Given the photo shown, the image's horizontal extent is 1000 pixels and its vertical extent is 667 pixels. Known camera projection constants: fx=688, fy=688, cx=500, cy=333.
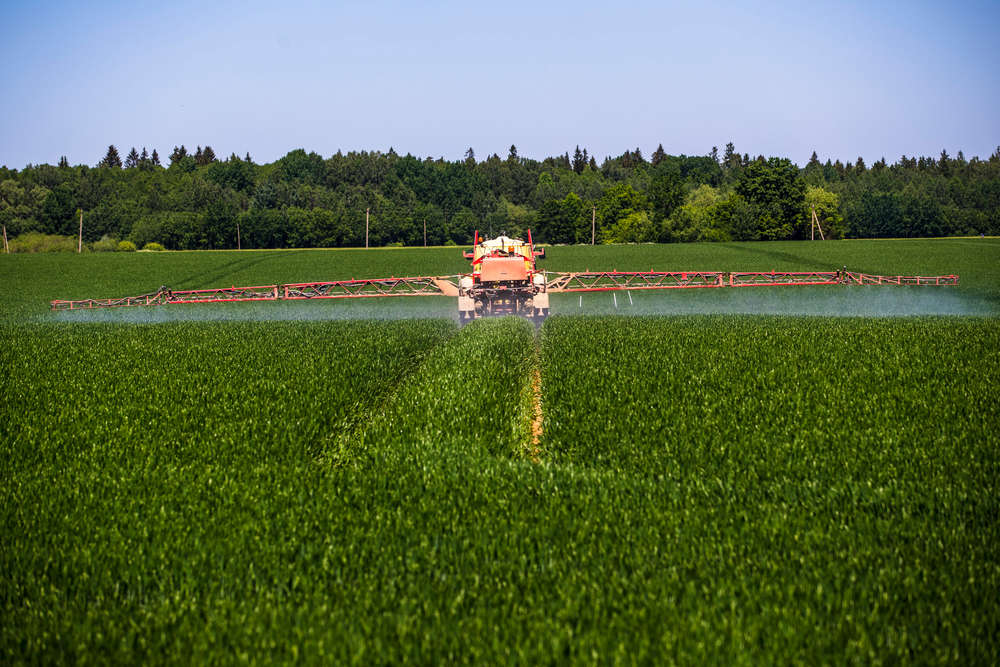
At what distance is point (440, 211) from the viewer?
371ft

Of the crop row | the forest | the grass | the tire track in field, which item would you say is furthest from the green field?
the forest

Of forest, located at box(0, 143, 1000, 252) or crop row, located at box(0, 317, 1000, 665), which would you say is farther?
forest, located at box(0, 143, 1000, 252)

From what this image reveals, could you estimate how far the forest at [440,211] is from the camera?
297ft

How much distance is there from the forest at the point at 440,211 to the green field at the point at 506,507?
82.5 meters

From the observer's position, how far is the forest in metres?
90.4

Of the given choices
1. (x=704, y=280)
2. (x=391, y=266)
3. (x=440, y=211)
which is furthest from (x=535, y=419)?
(x=440, y=211)

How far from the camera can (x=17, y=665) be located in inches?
148

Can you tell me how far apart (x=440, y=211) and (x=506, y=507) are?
4326 inches

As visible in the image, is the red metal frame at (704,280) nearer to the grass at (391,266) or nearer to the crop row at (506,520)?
the grass at (391,266)

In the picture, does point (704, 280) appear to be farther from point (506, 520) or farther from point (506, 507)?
point (506, 520)

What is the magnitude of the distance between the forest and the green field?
82459mm

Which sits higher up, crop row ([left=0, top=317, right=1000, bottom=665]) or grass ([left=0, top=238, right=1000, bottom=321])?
grass ([left=0, top=238, right=1000, bottom=321])

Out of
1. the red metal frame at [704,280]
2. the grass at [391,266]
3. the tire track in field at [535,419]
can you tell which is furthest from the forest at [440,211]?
the tire track in field at [535,419]

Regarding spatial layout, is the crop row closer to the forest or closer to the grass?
the grass
